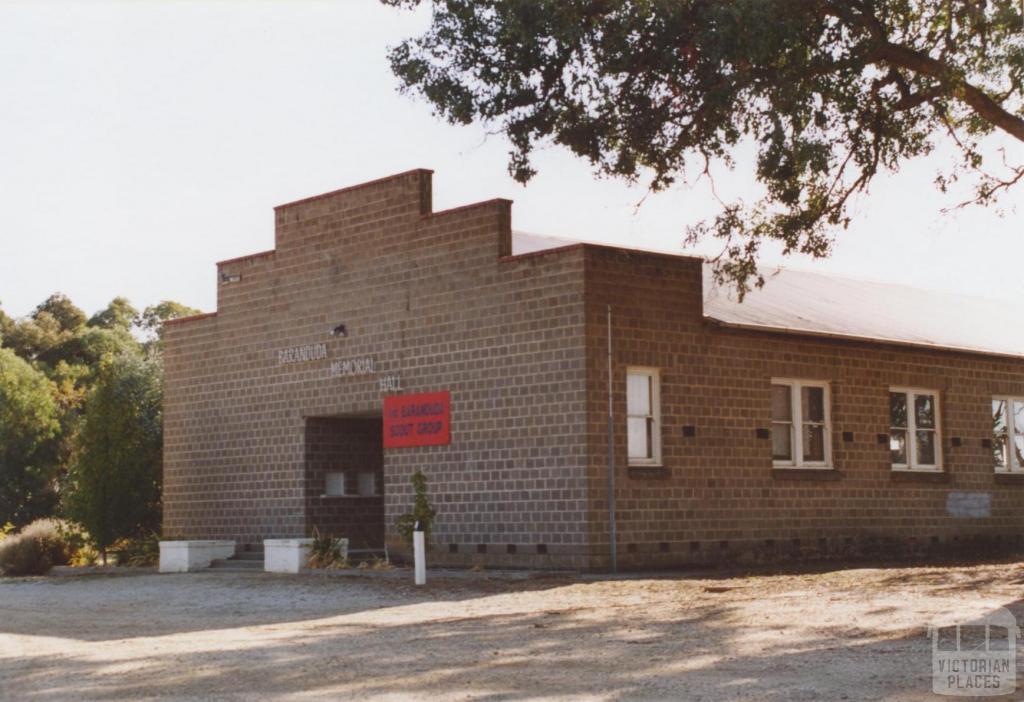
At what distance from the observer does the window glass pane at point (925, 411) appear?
27.9m

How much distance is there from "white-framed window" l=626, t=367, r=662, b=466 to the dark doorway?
6.71m

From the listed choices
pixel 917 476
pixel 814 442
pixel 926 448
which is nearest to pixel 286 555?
pixel 814 442

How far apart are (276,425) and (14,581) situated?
18.9 feet

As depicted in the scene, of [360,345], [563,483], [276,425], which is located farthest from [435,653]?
[276,425]

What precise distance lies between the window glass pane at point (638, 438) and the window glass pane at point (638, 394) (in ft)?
0.41

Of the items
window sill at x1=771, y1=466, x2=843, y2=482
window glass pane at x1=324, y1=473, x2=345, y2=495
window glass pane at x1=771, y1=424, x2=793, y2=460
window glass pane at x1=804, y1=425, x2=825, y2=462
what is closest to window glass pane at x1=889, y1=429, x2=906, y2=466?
window sill at x1=771, y1=466, x2=843, y2=482

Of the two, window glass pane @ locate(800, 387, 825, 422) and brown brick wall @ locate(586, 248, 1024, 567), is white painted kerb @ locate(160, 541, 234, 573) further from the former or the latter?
window glass pane @ locate(800, 387, 825, 422)

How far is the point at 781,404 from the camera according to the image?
25203 millimetres

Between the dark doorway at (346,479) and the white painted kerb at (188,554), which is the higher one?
the dark doorway at (346,479)

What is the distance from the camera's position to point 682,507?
23109mm

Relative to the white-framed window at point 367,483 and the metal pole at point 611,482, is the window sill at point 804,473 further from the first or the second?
the white-framed window at point 367,483

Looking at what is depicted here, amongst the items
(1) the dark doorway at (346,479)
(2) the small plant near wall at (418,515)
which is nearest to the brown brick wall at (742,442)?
(2) the small plant near wall at (418,515)

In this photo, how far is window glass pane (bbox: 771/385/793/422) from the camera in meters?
25.0
